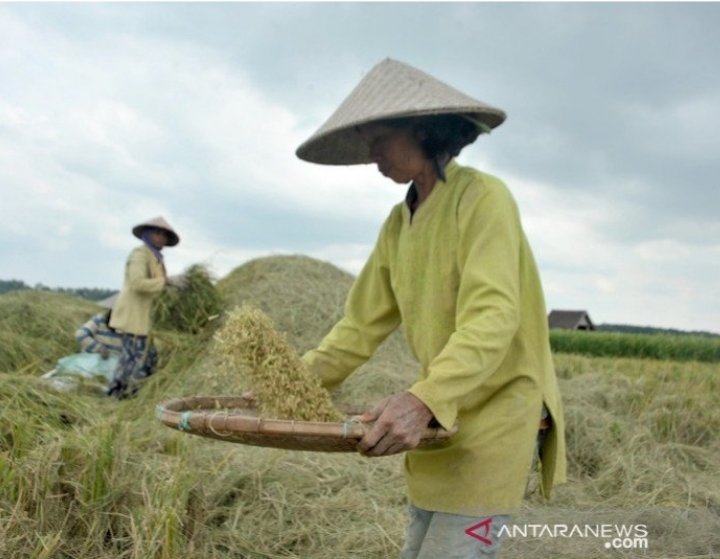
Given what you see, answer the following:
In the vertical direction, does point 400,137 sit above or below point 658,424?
above

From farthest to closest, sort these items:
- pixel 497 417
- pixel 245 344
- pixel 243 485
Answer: pixel 243 485 < pixel 245 344 < pixel 497 417

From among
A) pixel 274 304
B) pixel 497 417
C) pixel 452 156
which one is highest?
pixel 274 304

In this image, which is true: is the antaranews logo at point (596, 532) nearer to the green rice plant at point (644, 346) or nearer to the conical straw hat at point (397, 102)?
the conical straw hat at point (397, 102)

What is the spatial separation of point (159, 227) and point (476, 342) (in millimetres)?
5427

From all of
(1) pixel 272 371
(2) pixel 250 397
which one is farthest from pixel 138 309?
(1) pixel 272 371

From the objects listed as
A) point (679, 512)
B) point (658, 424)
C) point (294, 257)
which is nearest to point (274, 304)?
point (294, 257)

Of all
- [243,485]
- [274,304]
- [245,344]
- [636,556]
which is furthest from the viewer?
[274,304]

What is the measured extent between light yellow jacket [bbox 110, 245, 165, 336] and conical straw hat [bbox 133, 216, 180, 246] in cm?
19

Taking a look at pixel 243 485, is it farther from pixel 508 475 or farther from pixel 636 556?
pixel 508 475

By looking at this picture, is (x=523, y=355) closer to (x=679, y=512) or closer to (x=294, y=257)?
(x=679, y=512)

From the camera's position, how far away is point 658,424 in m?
5.93

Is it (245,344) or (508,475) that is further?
(245,344)

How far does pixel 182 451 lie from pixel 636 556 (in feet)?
6.59

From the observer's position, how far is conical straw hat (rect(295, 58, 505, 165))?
5.84 feet
